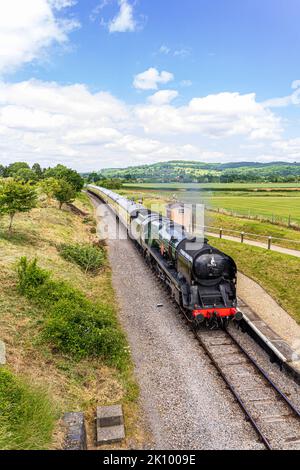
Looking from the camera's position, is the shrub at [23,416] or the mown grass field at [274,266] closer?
the shrub at [23,416]

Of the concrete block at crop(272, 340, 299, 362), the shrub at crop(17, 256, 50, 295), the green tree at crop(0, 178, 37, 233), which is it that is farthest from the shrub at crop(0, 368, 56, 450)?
the green tree at crop(0, 178, 37, 233)

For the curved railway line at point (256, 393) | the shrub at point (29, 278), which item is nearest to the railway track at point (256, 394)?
the curved railway line at point (256, 393)

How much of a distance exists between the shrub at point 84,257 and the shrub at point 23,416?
13.6 metres

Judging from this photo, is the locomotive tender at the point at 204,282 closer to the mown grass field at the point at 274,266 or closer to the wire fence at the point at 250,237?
the mown grass field at the point at 274,266

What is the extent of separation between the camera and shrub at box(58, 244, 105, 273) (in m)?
22.9

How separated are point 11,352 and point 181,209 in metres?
24.8

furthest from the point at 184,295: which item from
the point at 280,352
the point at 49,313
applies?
the point at 49,313

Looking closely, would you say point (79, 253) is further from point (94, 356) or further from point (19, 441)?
point (19, 441)

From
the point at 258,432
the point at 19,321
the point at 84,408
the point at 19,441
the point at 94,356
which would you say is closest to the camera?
the point at 19,441

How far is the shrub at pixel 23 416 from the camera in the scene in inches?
290

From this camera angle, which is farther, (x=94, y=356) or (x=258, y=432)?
(x=94, y=356)

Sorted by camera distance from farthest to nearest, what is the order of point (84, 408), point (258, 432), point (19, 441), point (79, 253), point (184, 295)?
point (79, 253) → point (184, 295) → point (84, 408) → point (258, 432) → point (19, 441)

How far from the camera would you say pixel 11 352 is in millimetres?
11180

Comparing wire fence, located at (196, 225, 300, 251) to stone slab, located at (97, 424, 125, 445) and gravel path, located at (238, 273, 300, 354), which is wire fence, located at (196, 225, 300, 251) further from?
stone slab, located at (97, 424, 125, 445)
